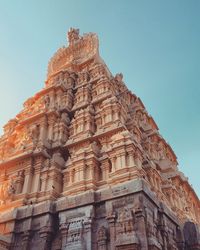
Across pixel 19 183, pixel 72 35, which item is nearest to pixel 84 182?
pixel 19 183

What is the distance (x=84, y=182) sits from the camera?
46.4 ft

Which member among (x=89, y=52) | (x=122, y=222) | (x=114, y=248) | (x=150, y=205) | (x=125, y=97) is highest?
(x=89, y=52)

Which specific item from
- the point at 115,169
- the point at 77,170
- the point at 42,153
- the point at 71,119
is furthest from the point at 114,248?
the point at 71,119

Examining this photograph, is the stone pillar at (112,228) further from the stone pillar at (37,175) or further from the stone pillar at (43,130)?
the stone pillar at (43,130)

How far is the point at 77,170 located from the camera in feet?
49.5

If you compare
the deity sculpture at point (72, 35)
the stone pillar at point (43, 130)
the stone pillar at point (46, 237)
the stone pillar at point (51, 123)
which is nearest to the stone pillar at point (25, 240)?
the stone pillar at point (46, 237)

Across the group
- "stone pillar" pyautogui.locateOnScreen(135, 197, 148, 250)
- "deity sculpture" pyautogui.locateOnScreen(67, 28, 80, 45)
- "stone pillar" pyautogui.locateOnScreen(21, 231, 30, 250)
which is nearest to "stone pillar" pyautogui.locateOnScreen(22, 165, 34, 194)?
"stone pillar" pyautogui.locateOnScreen(21, 231, 30, 250)

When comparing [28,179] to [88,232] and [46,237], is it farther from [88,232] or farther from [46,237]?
[88,232]

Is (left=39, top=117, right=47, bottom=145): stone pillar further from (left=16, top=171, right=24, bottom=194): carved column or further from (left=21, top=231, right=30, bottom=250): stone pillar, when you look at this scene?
(left=21, top=231, right=30, bottom=250): stone pillar

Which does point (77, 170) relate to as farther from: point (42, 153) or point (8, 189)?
point (8, 189)

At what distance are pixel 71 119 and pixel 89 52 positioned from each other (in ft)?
31.6

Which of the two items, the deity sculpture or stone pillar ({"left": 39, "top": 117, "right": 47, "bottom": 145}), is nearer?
stone pillar ({"left": 39, "top": 117, "right": 47, "bottom": 145})

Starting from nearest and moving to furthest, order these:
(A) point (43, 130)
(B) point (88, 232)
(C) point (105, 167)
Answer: (B) point (88, 232) < (C) point (105, 167) < (A) point (43, 130)

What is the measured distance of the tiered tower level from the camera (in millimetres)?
11898
